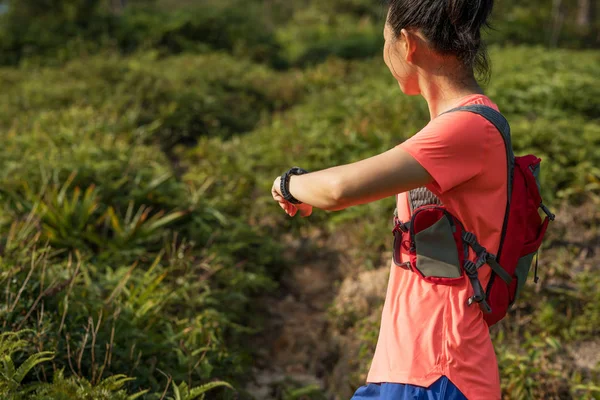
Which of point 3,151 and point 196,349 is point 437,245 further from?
point 3,151

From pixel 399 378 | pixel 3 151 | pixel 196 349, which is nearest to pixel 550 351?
pixel 196 349

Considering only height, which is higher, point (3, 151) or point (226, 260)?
point (3, 151)

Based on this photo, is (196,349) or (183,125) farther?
(183,125)

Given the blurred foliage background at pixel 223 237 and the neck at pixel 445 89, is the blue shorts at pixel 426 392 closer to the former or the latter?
the neck at pixel 445 89

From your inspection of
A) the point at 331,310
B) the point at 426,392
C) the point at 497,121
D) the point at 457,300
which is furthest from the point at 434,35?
the point at 331,310

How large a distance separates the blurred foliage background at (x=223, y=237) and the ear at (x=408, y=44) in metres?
0.57

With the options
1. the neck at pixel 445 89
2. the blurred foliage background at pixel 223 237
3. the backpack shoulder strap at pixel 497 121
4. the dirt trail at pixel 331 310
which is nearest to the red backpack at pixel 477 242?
the backpack shoulder strap at pixel 497 121

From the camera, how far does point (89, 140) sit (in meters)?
5.57

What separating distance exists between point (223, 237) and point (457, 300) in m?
3.11

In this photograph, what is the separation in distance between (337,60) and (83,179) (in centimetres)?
670

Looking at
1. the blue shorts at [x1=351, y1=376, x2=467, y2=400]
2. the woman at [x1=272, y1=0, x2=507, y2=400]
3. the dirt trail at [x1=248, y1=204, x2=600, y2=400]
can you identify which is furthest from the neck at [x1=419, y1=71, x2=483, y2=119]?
the dirt trail at [x1=248, y1=204, x2=600, y2=400]

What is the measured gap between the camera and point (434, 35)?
168 cm

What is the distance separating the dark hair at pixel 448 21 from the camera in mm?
1638

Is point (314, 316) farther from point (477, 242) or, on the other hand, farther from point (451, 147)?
point (451, 147)
